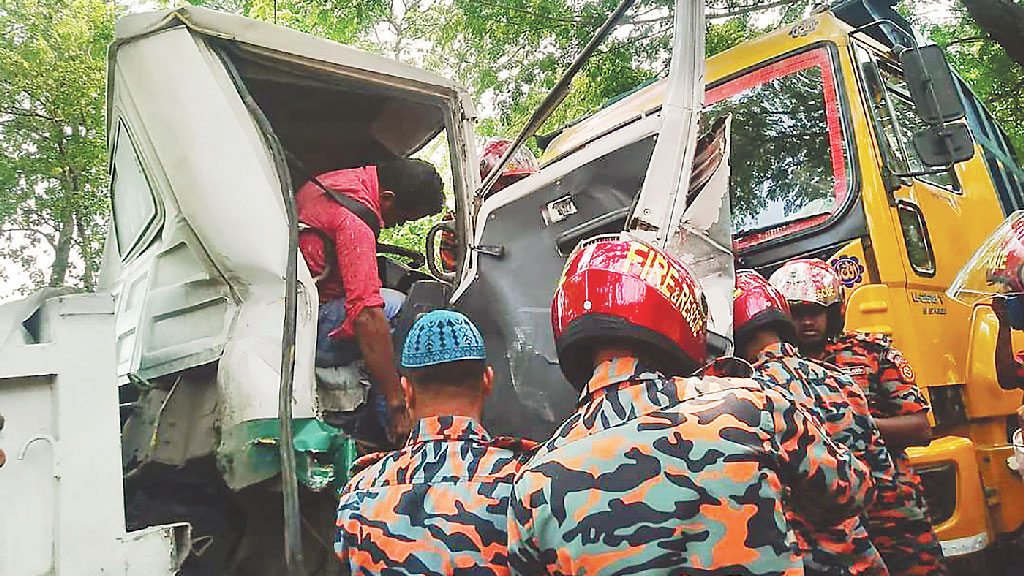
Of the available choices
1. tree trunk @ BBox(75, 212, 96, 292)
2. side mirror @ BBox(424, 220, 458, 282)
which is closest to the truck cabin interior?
side mirror @ BBox(424, 220, 458, 282)

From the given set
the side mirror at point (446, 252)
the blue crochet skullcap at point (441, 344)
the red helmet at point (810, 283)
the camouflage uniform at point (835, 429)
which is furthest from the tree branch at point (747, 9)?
the blue crochet skullcap at point (441, 344)

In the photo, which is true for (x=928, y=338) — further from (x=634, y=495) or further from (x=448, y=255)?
(x=634, y=495)

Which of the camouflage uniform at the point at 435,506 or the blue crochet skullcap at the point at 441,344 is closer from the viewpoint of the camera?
the camouflage uniform at the point at 435,506

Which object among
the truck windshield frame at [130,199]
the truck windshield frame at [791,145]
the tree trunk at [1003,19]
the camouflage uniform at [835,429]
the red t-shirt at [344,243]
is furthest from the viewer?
the tree trunk at [1003,19]

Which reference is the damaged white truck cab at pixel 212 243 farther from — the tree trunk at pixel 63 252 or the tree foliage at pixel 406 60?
the tree trunk at pixel 63 252

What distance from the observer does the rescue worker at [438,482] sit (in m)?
1.77

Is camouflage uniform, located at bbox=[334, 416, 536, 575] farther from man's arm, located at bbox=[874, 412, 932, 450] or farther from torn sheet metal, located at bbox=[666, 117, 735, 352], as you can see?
man's arm, located at bbox=[874, 412, 932, 450]

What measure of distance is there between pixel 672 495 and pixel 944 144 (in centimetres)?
256

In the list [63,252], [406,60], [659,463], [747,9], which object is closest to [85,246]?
[63,252]

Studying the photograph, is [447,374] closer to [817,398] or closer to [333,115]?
[817,398]

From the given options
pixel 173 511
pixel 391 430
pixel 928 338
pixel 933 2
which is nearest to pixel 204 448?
pixel 173 511

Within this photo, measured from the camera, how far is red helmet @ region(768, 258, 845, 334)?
3.21m

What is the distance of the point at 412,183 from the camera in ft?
13.3

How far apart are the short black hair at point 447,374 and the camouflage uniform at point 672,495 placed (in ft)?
1.41
